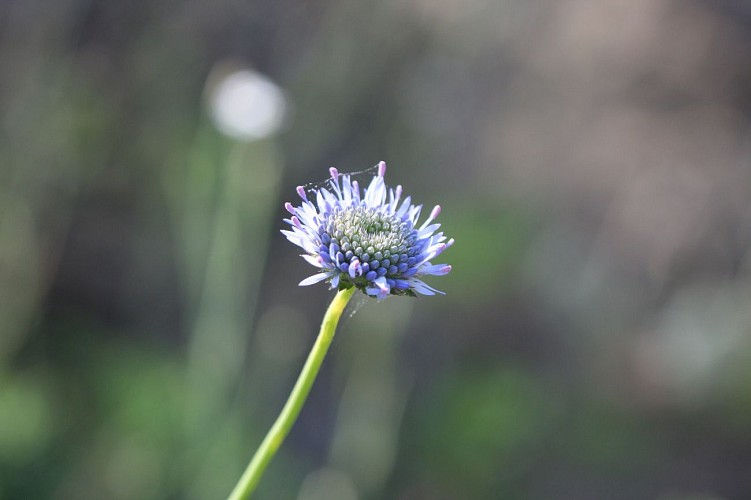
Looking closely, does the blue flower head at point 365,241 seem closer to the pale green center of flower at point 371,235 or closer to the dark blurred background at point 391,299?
the pale green center of flower at point 371,235

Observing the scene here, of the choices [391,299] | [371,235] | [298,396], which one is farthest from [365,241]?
[391,299]

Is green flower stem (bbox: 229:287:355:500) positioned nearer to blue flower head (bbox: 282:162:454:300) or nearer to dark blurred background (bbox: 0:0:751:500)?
blue flower head (bbox: 282:162:454:300)

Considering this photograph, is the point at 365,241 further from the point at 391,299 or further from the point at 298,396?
the point at 391,299

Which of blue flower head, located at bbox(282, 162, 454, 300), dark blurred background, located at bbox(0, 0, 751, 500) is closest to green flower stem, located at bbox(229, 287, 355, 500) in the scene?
blue flower head, located at bbox(282, 162, 454, 300)

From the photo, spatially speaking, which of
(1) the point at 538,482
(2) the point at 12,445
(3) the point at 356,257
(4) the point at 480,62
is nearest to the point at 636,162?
(4) the point at 480,62

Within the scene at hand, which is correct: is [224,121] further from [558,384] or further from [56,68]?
[558,384]


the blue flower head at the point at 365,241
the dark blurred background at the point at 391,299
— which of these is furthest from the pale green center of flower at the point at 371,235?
the dark blurred background at the point at 391,299
